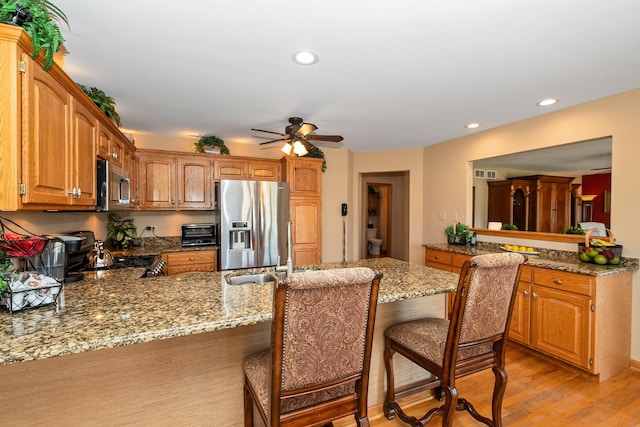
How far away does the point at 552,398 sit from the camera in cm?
212

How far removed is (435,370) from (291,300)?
3.14ft

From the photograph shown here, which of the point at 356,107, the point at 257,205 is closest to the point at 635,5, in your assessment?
the point at 356,107

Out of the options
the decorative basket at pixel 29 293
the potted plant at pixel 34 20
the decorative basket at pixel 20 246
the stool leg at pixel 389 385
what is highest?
the potted plant at pixel 34 20

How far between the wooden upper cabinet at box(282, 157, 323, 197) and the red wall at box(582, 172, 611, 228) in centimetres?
661

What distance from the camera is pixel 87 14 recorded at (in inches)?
61.4

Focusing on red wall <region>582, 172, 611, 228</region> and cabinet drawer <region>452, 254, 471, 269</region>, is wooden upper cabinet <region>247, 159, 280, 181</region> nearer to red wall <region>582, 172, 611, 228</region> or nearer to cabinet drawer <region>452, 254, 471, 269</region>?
cabinet drawer <region>452, 254, 471, 269</region>

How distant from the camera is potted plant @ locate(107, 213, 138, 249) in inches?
137

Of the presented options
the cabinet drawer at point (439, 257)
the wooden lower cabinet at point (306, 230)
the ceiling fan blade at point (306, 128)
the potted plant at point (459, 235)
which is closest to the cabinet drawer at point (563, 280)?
the cabinet drawer at point (439, 257)

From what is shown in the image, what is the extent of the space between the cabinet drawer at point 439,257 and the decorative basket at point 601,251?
1202 mm

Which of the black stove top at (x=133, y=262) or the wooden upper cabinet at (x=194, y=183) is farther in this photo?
the wooden upper cabinet at (x=194, y=183)

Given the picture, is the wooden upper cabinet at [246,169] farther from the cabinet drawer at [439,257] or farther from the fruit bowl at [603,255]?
the fruit bowl at [603,255]

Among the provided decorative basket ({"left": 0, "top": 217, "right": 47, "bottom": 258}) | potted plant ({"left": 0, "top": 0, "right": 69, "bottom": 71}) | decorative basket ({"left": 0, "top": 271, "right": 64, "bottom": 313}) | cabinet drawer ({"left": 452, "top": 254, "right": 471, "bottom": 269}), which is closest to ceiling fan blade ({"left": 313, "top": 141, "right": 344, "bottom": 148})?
cabinet drawer ({"left": 452, "top": 254, "right": 471, "bottom": 269})

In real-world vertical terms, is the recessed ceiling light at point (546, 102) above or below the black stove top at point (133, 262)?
above

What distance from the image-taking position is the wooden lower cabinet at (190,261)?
136 inches
